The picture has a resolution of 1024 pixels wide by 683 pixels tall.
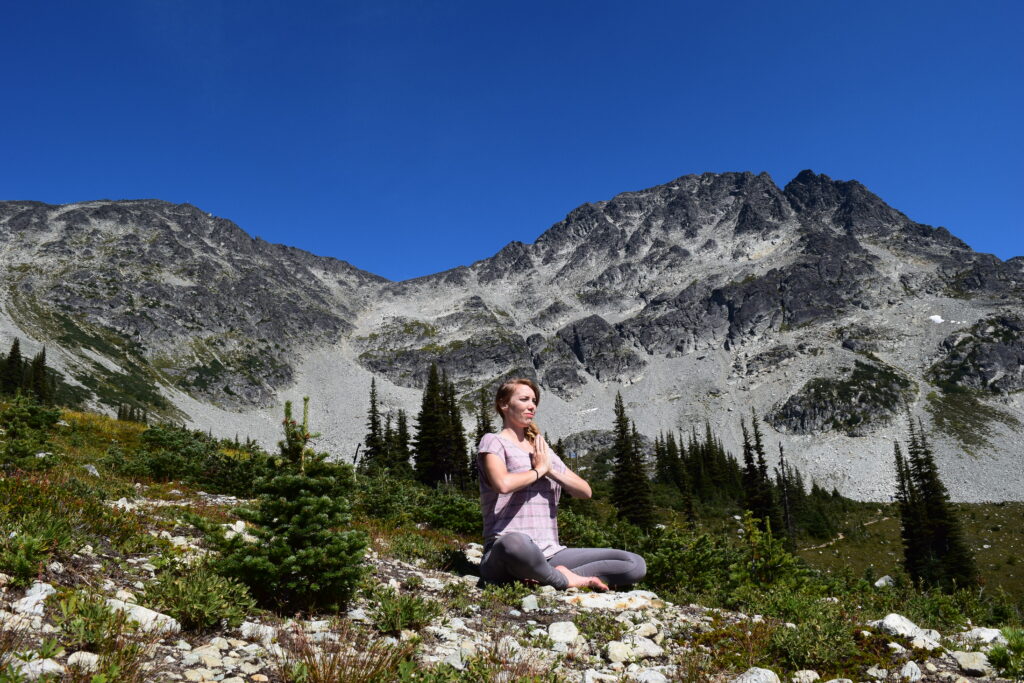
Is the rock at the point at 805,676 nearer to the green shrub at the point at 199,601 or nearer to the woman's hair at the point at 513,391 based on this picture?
the woman's hair at the point at 513,391

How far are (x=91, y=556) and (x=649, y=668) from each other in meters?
5.92

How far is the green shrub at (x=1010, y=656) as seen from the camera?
479 centimetres

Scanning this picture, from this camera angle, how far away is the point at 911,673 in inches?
191

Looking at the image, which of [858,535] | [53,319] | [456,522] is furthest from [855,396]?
[53,319]

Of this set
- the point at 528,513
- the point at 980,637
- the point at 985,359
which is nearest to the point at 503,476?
the point at 528,513

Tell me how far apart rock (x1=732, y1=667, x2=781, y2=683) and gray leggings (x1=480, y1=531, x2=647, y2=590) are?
3.04 metres

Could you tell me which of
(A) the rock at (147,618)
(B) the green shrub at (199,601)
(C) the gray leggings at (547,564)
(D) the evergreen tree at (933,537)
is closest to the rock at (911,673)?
(C) the gray leggings at (547,564)

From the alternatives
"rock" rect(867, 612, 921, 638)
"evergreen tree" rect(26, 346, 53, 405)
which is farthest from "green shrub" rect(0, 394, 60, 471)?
"evergreen tree" rect(26, 346, 53, 405)

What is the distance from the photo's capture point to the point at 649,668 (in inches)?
195

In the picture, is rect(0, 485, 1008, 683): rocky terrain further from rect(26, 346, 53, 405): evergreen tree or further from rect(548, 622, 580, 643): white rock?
rect(26, 346, 53, 405): evergreen tree

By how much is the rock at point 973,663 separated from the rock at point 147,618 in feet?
23.0

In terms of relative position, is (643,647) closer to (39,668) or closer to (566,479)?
(566,479)

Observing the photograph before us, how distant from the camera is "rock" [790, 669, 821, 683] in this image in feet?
15.6

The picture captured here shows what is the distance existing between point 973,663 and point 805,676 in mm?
1772
